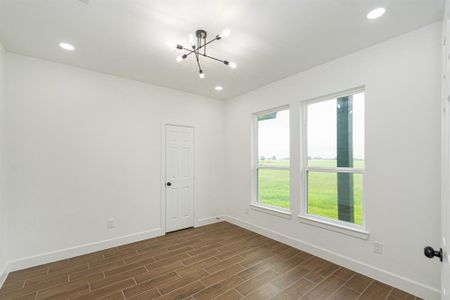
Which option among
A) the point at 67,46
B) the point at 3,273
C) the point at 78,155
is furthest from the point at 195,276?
the point at 67,46

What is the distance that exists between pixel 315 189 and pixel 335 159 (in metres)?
0.57

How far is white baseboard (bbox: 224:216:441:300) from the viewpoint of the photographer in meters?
2.06

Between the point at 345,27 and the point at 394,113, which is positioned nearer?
the point at 345,27

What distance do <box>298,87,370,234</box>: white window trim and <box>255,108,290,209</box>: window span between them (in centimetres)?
34

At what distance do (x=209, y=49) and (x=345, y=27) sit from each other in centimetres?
155

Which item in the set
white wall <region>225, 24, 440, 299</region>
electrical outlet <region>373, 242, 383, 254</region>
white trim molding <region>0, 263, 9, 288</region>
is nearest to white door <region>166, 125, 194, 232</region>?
white trim molding <region>0, 263, 9, 288</region>

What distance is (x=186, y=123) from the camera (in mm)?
4270

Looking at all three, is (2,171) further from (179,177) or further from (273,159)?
(273,159)

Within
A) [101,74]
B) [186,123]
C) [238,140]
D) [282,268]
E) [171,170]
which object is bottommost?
[282,268]

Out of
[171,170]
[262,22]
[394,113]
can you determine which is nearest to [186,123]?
[171,170]

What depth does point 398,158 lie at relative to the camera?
228cm

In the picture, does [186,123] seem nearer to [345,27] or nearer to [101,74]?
[101,74]

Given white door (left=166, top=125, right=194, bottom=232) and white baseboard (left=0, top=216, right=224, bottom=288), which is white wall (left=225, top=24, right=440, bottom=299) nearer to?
white door (left=166, top=125, right=194, bottom=232)

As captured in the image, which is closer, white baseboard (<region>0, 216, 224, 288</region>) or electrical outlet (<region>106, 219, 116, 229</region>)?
white baseboard (<region>0, 216, 224, 288</region>)
